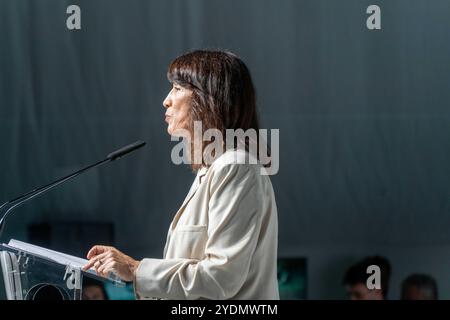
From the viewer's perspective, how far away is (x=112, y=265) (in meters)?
1.83

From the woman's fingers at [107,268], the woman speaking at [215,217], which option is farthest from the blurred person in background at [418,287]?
the woman's fingers at [107,268]

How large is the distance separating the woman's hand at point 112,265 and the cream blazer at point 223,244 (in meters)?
0.02

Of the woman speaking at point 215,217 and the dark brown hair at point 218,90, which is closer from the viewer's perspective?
the woman speaking at point 215,217

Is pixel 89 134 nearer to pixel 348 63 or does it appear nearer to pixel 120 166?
pixel 120 166

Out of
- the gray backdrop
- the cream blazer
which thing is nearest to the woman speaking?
the cream blazer

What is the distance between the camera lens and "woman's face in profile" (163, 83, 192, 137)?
1978mm

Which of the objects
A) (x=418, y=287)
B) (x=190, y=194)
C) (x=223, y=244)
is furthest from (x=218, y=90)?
(x=418, y=287)

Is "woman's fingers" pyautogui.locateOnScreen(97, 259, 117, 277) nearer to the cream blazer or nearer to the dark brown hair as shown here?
the cream blazer

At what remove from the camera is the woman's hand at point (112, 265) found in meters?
1.83

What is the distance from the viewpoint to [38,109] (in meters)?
3.87

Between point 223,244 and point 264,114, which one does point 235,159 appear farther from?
point 264,114

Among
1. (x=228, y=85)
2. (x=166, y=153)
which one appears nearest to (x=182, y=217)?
(x=228, y=85)

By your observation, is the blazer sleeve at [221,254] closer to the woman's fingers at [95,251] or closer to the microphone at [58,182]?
the woman's fingers at [95,251]

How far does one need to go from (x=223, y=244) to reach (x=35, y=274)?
1.55ft
